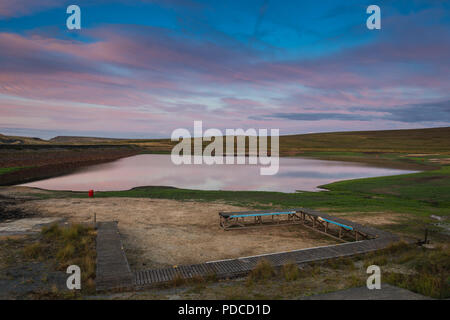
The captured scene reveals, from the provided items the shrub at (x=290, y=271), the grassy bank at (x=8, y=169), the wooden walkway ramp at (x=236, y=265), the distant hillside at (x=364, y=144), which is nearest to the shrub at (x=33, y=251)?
the wooden walkway ramp at (x=236, y=265)

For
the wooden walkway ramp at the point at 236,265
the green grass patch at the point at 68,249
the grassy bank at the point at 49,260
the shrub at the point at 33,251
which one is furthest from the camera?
the shrub at the point at 33,251

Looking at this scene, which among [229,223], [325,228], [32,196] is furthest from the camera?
[32,196]

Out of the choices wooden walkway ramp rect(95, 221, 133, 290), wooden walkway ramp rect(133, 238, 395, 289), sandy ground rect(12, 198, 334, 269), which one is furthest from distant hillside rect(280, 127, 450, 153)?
wooden walkway ramp rect(95, 221, 133, 290)

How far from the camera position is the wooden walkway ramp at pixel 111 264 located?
6.66 m

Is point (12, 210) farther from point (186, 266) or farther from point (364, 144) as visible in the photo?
point (364, 144)

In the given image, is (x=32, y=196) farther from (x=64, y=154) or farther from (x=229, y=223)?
(x=64, y=154)

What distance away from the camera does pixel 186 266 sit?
7.82 m

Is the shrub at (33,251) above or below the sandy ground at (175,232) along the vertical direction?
above

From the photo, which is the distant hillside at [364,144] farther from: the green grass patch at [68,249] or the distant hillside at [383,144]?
→ the green grass patch at [68,249]

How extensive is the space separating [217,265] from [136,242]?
14.3 ft

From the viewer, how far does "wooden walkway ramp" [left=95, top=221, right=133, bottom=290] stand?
6.66m

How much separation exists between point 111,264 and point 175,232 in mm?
4934
